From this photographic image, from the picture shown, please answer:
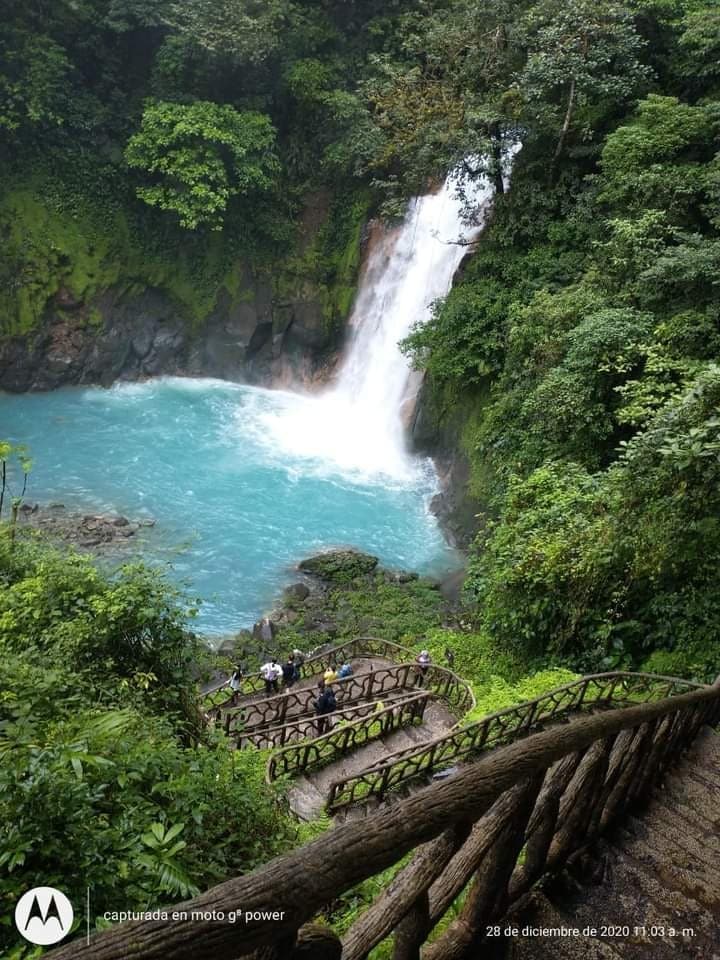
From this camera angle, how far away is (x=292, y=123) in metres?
23.6

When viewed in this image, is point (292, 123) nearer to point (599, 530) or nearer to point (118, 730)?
point (599, 530)

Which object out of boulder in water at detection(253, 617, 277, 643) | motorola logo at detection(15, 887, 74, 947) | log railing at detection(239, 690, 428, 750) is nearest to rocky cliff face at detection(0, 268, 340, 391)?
boulder in water at detection(253, 617, 277, 643)

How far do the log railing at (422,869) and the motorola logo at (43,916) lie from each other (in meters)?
1.54

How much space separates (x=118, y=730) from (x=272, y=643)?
9.41 meters

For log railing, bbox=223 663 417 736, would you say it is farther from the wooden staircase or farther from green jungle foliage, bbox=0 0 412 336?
green jungle foliage, bbox=0 0 412 336

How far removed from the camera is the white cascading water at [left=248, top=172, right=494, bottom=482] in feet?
69.7

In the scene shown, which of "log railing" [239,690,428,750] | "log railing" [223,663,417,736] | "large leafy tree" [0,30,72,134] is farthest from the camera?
"large leafy tree" [0,30,72,134]

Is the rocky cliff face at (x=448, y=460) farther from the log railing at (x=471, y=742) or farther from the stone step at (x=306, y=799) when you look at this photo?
the stone step at (x=306, y=799)

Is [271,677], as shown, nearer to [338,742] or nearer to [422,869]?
[338,742]

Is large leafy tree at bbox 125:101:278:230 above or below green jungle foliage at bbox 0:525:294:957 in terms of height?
above

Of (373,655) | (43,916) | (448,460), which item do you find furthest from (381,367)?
(43,916)

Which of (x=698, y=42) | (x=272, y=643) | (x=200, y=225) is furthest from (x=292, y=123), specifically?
(x=272, y=643)

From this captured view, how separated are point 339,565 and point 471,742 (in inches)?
361

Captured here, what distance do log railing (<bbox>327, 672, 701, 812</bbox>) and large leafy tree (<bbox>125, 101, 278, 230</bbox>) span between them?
18.9 meters
